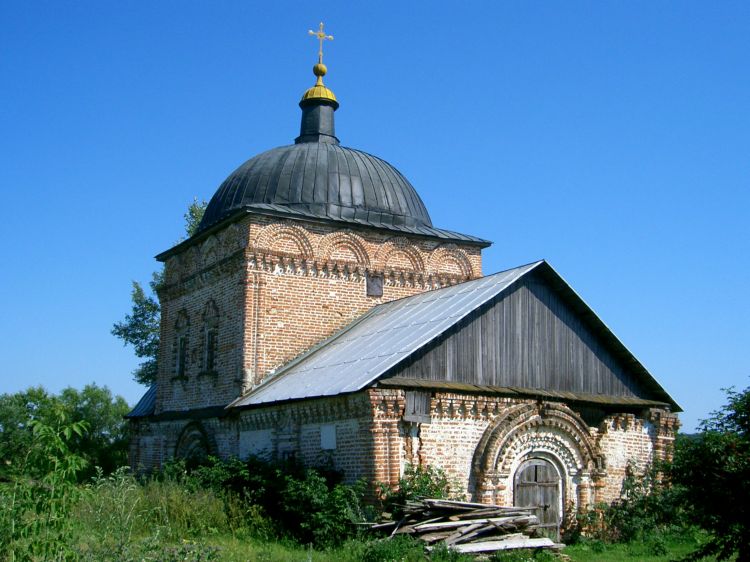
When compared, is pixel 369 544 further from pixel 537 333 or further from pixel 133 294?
pixel 133 294

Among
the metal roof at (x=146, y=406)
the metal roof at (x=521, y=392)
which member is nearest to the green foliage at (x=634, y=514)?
the metal roof at (x=521, y=392)

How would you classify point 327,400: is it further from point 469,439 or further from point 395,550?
point 395,550

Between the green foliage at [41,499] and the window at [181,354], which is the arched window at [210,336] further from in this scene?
the green foliage at [41,499]

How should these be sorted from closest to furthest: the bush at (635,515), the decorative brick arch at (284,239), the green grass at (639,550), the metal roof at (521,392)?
1. the green grass at (639,550)
2. the metal roof at (521,392)
3. the bush at (635,515)
4. the decorative brick arch at (284,239)

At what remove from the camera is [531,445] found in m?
13.9

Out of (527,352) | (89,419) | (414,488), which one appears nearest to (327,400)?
(414,488)

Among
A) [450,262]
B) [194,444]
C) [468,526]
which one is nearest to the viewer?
[468,526]

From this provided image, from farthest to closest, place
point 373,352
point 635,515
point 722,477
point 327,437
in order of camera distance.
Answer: point 635,515, point 373,352, point 327,437, point 722,477

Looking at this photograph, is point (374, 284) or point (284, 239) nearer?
point (284, 239)

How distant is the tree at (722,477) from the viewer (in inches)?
342

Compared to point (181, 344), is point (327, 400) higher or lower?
lower

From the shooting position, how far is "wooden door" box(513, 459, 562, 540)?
13672mm

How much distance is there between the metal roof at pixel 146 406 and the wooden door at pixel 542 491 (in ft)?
35.4

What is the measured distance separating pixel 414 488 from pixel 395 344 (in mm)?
2700
